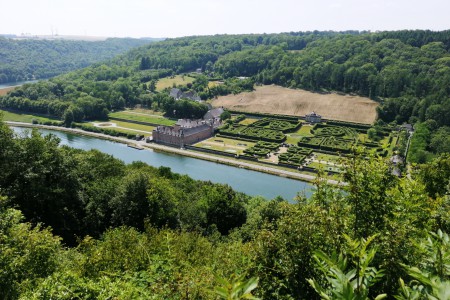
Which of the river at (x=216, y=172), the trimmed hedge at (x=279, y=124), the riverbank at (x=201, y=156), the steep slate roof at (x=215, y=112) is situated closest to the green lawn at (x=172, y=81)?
the steep slate roof at (x=215, y=112)

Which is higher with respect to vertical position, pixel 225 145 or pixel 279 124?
pixel 279 124

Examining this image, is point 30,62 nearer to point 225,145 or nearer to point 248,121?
point 248,121

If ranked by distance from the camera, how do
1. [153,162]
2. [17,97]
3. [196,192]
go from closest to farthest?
[196,192] < [153,162] < [17,97]

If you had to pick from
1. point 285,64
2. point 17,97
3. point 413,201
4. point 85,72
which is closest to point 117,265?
point 413,201

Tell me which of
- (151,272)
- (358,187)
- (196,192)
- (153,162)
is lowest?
(153,162)

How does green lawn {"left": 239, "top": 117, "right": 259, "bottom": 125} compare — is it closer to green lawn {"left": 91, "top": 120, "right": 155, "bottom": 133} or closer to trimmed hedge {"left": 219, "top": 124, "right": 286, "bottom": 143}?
trimmed hedge {"left": 219, "top": 124, "right": 286, "bottom": 143}

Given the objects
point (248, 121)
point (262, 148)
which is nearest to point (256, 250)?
point (262, 148)

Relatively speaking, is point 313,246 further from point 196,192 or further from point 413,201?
point 196,192
